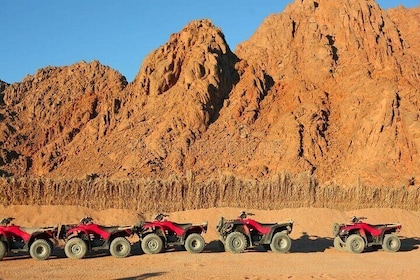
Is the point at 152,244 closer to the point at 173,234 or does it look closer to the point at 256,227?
the point at 173,234

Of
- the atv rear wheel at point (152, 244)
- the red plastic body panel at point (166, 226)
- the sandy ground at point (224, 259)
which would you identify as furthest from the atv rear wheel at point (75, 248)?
the red plastic body panel at point (166, 226)

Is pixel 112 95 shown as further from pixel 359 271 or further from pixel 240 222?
pixel 359 271

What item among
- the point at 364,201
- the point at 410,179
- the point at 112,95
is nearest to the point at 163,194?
the point at 364,201

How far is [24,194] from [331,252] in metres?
11.9

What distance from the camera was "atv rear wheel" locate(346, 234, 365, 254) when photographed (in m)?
15.4

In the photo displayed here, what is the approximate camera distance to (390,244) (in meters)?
15.8

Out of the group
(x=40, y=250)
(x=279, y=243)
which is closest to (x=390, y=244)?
Answer: (x=279, y=243)

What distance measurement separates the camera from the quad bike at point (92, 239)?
13.6m

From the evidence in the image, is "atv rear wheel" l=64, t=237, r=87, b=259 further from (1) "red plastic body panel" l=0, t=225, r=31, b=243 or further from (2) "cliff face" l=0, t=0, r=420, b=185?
(2) "cliff face" l=0, t=0, r=420, b=185

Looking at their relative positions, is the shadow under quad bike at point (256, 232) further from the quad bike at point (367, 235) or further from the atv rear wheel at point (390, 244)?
the atv rear wheel at point (390, 244)

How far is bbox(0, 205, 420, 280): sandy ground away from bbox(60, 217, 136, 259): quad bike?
0.27m

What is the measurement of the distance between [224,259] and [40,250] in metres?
5.22

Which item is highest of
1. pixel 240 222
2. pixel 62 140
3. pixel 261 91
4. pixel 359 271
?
pixel 261 91

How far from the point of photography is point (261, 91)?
3972cm
